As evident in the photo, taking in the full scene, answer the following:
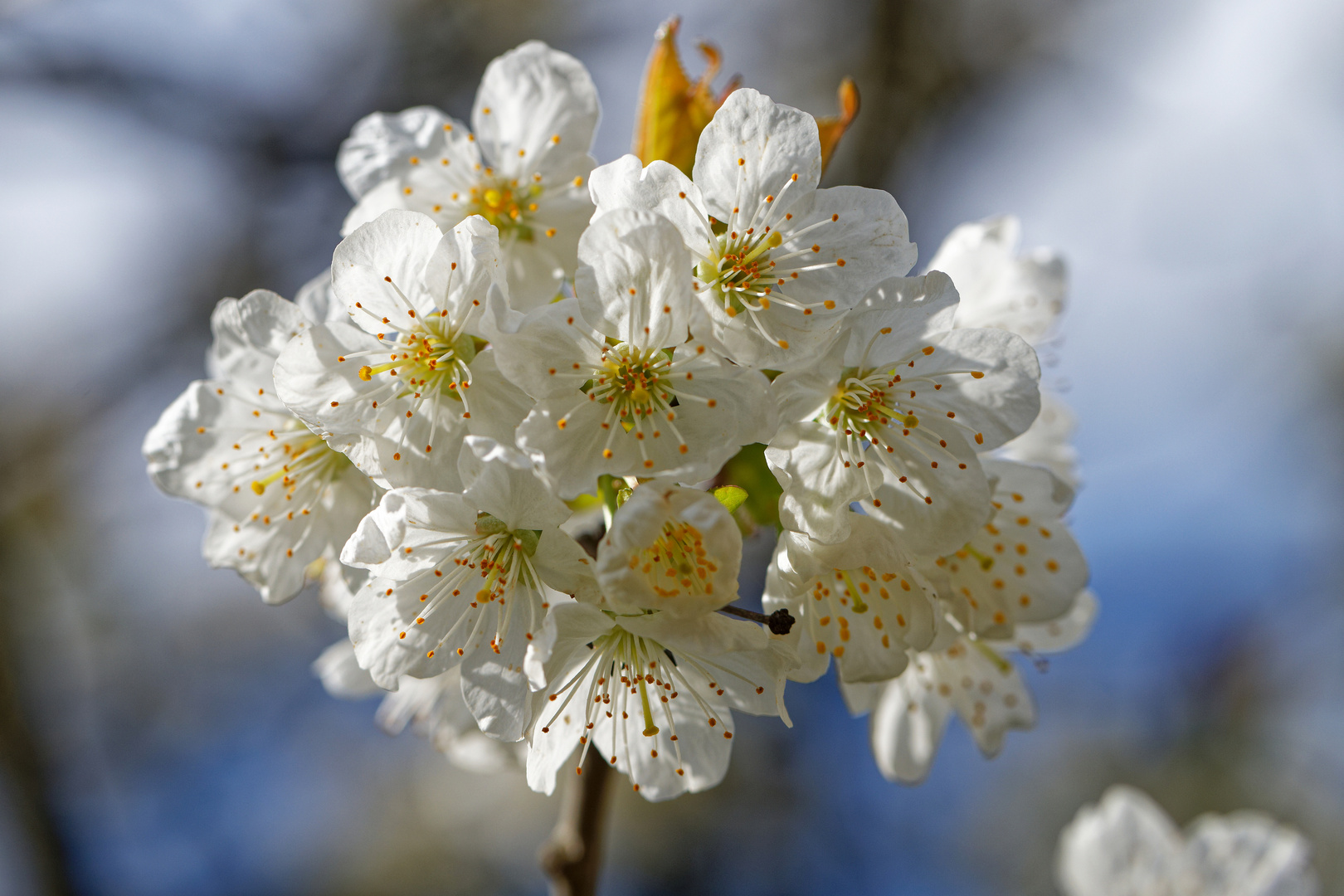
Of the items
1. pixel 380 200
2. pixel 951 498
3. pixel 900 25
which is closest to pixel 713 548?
pixel 951 498

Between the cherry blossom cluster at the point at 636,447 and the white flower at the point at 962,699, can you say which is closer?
the cherry blossom cluster at the point at 636,447

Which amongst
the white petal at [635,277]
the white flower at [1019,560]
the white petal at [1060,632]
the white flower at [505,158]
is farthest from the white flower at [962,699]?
the white flower at [505,158]

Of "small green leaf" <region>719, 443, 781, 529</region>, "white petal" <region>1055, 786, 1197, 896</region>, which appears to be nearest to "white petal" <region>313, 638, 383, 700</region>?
"small green leaf" <region>719, 443, 781, 529</region>

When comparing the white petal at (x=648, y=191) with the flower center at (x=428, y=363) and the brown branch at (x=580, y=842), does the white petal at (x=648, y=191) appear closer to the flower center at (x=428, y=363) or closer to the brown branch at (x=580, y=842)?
the flower center at (x=428, y=363)

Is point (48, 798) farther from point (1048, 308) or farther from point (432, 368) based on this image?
point (1048, 308)

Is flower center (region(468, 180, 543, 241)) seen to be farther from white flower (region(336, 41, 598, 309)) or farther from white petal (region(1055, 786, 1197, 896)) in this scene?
white petal (region(1055, 786, 1197, 896))

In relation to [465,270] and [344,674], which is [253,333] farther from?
[344,674]

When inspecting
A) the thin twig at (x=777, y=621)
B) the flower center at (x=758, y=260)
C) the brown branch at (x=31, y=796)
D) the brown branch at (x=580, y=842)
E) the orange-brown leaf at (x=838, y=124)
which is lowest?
the brown branch at (x=31, y=796)

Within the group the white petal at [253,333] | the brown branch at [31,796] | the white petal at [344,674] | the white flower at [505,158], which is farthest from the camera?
the brown branch at [31,796]
